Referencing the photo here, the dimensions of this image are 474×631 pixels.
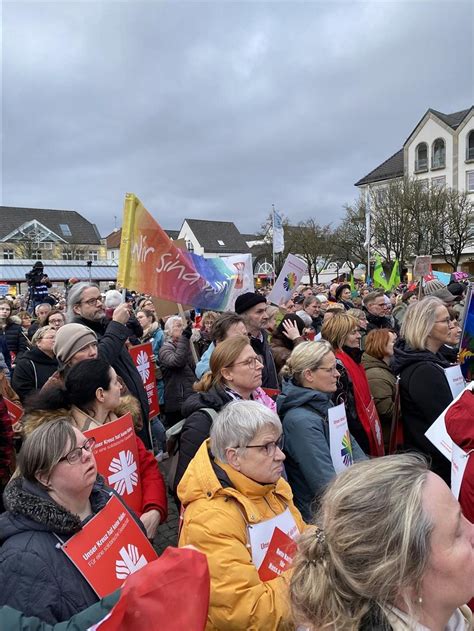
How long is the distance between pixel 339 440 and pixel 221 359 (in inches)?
36.5

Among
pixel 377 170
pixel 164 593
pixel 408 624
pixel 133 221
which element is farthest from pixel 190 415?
pixel 377 170

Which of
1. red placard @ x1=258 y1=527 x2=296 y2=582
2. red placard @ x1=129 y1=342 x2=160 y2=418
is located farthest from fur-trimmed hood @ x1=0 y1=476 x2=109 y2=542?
red placard @ x1=129 y1=342 x2=160 y2=418

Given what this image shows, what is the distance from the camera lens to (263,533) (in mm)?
2039

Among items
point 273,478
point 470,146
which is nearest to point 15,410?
point 273,478

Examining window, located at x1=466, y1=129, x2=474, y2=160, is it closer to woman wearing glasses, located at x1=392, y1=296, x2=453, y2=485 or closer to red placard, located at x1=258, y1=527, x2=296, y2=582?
woman wearing glasses, located at x1=392, y1=296, x2=453, y2=485

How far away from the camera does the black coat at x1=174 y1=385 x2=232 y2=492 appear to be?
104 inches

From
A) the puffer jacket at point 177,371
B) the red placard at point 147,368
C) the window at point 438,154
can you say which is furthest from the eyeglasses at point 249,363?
the window at point 438,154

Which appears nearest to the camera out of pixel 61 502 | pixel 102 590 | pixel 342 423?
pixel 102 590

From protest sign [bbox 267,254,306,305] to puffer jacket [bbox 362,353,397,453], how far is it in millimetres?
3911

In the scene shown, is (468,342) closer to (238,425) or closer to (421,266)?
(238,425)

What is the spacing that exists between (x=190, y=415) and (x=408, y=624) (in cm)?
175

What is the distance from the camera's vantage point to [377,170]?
2146 inches

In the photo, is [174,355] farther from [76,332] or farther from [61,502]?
[61,502]

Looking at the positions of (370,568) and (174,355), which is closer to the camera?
(370,568)
